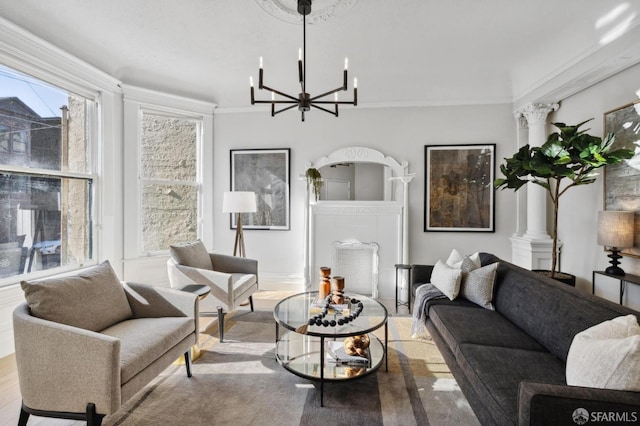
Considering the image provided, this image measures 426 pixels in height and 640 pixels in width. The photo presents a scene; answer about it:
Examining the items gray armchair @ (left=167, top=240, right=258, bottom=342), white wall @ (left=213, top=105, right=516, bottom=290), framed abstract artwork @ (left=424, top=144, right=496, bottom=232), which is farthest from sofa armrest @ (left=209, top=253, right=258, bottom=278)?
framed abstract artwork @ (left=424, top=144, right=496, bottom=232)

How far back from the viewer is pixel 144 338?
1863 millimetres

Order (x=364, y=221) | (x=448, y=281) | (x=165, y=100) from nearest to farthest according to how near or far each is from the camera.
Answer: (x=448, y=281) → (x=165, y=100) → (x=364, y=221)

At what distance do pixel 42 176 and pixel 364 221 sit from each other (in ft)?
11.6

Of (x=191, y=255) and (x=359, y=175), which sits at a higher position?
(x=359, y=175)

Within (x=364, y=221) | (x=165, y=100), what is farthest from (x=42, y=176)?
(x=364, y=221)

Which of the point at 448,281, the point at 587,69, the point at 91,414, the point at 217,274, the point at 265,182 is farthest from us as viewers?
the point at 265,182

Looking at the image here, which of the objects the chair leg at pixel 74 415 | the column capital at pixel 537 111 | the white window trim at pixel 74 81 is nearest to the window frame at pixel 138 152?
the white window trim at pixel 74 81

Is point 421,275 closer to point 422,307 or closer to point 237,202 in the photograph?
point 422,307

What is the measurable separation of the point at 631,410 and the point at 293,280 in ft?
12.4

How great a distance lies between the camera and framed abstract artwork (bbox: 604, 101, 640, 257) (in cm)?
268

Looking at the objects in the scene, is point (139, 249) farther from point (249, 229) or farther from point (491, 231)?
point (491, 231)

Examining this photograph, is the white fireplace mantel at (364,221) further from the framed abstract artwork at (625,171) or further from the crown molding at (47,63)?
the crown molding at (47,63)

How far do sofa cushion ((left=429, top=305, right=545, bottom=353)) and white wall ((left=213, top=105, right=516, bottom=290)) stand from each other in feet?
6.16

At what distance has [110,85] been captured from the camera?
145 inches
